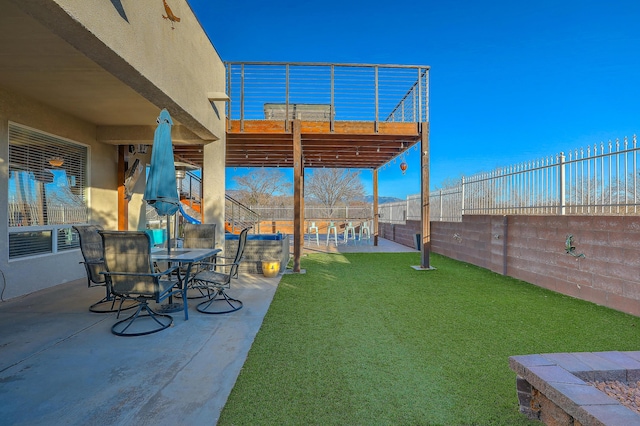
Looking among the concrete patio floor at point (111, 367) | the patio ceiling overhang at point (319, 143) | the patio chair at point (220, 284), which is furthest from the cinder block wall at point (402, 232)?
the concrete patio floor at point (111, 367)

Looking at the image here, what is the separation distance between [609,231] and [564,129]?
2153cm

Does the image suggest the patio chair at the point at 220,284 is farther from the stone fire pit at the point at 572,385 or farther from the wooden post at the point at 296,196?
the stone fire pit at the point at 572,385

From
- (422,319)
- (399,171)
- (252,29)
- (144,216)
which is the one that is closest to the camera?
(422,319)

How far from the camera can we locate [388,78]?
27.6 feet

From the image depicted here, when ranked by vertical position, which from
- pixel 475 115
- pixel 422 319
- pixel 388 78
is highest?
pixel 475 115

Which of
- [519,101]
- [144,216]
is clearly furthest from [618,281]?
[519,101]

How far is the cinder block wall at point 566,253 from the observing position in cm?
459

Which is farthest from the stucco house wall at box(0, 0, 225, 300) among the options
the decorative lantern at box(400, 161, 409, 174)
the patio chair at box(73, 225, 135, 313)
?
the decorative lantern at box(400, 161, 409, 174)

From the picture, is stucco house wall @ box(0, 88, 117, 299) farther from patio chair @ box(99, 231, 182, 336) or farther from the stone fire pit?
the stone fire pit

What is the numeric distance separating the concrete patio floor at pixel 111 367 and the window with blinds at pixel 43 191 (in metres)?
1.42

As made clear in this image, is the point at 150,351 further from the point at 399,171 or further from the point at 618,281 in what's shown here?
the point at 399,171

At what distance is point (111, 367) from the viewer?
283cm

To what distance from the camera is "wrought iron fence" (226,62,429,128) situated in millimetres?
8008

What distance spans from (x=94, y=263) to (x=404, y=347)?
3877mm
